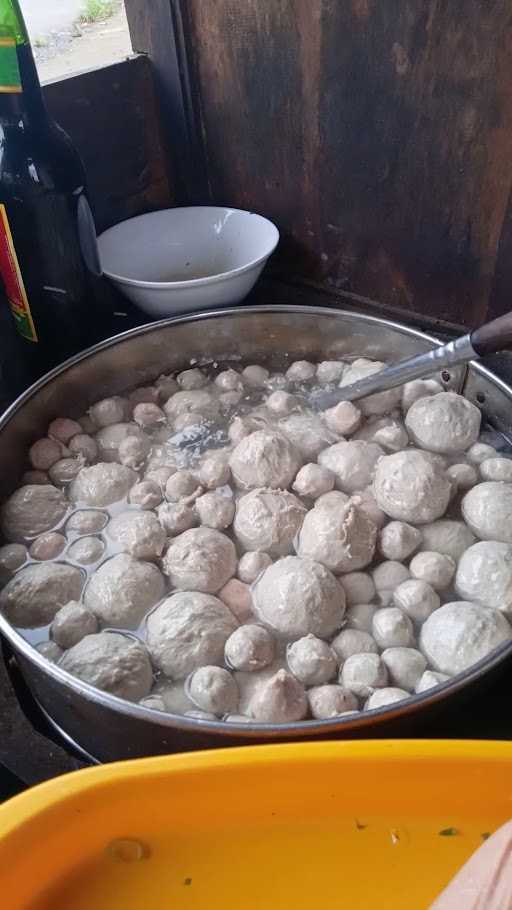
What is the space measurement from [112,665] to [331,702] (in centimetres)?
26

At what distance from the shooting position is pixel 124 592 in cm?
91

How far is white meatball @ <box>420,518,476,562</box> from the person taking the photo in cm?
98

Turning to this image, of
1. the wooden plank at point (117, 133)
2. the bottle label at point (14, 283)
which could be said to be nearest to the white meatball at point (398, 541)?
the bottle label at point (14, 283)

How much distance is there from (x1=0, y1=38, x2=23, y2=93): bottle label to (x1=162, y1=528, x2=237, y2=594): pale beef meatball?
73cm

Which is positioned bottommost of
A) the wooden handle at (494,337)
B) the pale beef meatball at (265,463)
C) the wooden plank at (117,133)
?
the pale beef meatball at (265,463)

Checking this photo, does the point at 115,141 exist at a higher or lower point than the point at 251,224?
higher

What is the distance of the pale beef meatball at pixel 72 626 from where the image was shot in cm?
89

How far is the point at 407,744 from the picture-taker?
682 mm

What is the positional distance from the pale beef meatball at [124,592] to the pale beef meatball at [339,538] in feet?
0.67

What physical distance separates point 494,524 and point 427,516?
9cm

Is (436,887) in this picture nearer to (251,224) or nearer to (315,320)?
(315,320)

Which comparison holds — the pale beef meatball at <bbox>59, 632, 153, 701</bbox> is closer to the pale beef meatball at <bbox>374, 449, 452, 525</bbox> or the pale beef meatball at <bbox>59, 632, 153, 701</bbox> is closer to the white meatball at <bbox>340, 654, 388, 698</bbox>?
the white meatball at <bbox>340, 654, 388, 698</bbox>

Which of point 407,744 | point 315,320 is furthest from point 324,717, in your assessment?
point 315,320

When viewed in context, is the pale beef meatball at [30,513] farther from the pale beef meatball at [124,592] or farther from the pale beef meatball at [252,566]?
the pale beef meatball at [252,566]
